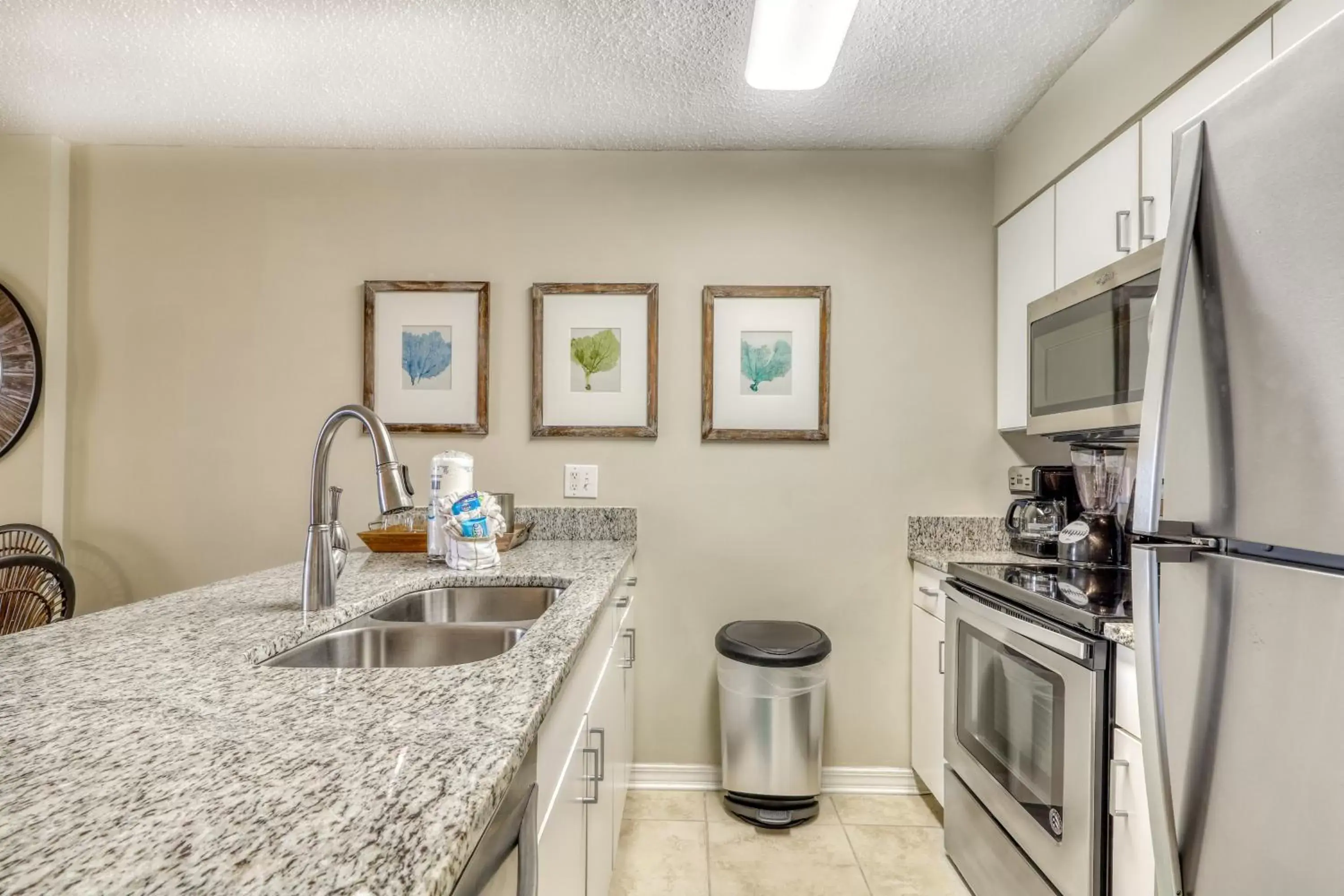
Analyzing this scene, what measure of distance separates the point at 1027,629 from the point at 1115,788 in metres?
0.35

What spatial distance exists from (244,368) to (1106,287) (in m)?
2.81

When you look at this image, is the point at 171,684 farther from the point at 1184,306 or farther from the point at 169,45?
the point at 169,45

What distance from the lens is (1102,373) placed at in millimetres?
1596

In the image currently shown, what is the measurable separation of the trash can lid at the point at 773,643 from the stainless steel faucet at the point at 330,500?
1250 mm

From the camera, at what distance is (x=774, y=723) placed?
2.11 metres

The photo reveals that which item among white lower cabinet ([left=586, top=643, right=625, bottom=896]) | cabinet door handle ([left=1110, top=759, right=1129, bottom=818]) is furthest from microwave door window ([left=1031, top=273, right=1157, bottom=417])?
white lower cabinet ([left=586, top=643, right=625, bottom=896])

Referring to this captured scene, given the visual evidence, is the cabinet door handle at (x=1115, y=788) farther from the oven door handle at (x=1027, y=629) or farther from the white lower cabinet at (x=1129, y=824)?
the oven door handle at (x=1027, y=629)

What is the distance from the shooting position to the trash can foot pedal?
6.95 ft

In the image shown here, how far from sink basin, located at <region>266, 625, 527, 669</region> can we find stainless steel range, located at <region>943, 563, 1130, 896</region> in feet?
3.69

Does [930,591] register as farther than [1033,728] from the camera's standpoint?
Yes

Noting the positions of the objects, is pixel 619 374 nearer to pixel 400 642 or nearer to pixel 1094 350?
pixel 400 642

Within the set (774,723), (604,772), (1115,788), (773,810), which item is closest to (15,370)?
(604,772)

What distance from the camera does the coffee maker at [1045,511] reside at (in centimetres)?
218

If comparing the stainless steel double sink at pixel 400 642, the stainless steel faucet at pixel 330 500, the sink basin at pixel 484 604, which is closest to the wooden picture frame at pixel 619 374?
the sink basin at pixel 484 604
